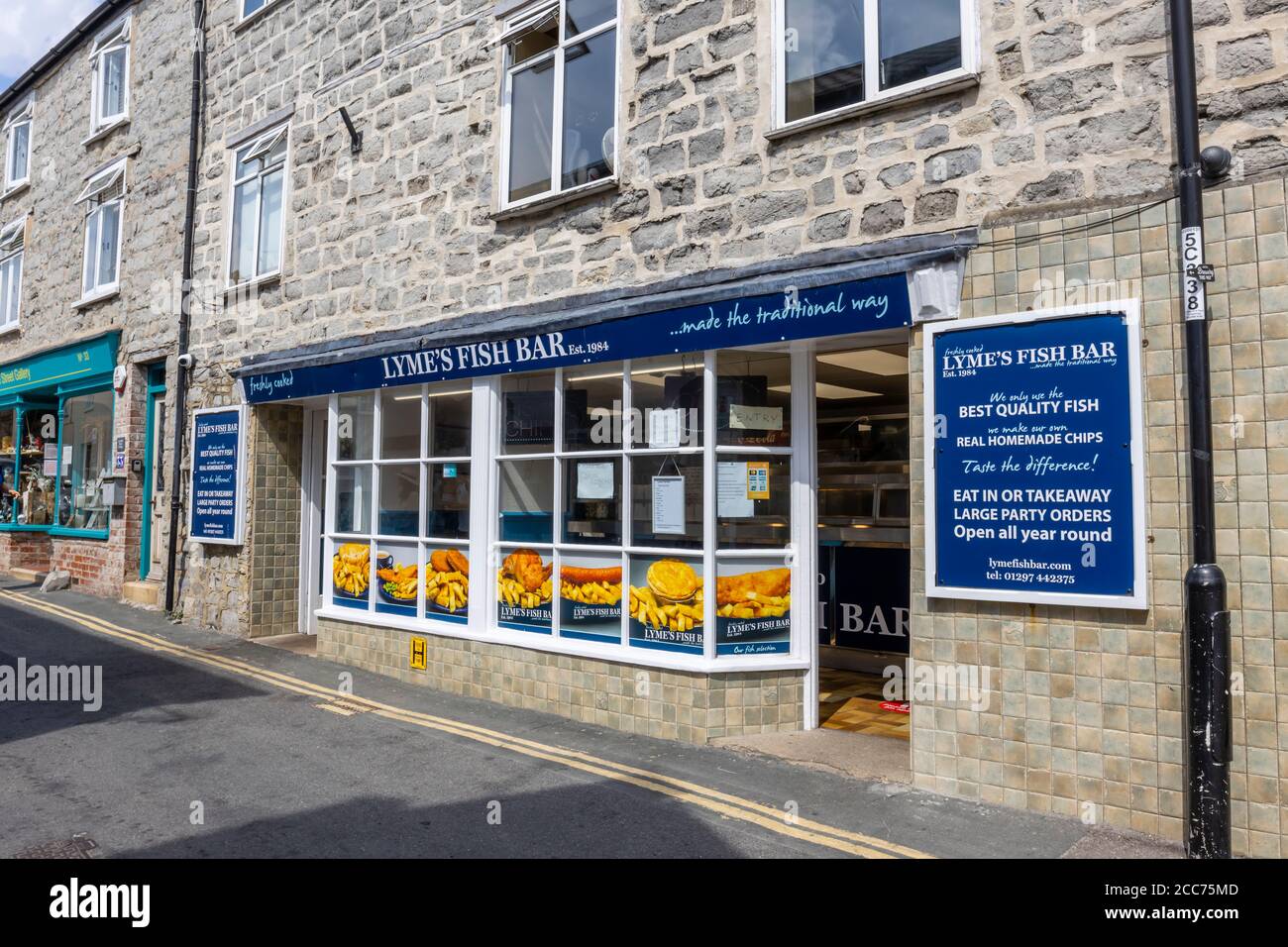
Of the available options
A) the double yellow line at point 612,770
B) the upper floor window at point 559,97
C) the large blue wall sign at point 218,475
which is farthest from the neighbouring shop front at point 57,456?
the upper floor window at point 559,97

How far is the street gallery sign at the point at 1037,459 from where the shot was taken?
15.7ft

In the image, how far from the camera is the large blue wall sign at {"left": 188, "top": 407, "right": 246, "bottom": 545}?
11.0 m

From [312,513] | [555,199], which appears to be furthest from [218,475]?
[555,199]

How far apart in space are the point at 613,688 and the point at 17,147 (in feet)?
62.7

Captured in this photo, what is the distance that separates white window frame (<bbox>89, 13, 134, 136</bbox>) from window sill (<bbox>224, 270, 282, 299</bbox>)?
5173mm

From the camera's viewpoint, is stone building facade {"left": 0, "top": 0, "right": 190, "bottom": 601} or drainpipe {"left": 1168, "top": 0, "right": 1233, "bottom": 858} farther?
stone building facade {"left": 0, "top": 0, "right": 190, "bottom": 601}

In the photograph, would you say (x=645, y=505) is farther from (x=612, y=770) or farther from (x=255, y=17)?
(x=255, y=17)

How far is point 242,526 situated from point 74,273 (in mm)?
7987

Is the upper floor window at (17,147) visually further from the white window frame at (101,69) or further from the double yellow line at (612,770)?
the double yellow line at (612,770)

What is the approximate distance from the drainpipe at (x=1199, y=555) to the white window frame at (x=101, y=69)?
49.5 feet

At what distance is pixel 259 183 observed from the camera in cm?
1123

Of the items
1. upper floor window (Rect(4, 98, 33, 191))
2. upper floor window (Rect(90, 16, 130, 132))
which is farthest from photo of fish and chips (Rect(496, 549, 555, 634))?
upper floor window (Rect(4, 98, 33, 191))

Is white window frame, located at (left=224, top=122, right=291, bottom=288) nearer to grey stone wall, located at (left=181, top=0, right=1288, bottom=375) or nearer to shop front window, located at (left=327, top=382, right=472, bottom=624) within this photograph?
grey stone wall, located at (left=181, top=0, right=1288, bottom=375)
